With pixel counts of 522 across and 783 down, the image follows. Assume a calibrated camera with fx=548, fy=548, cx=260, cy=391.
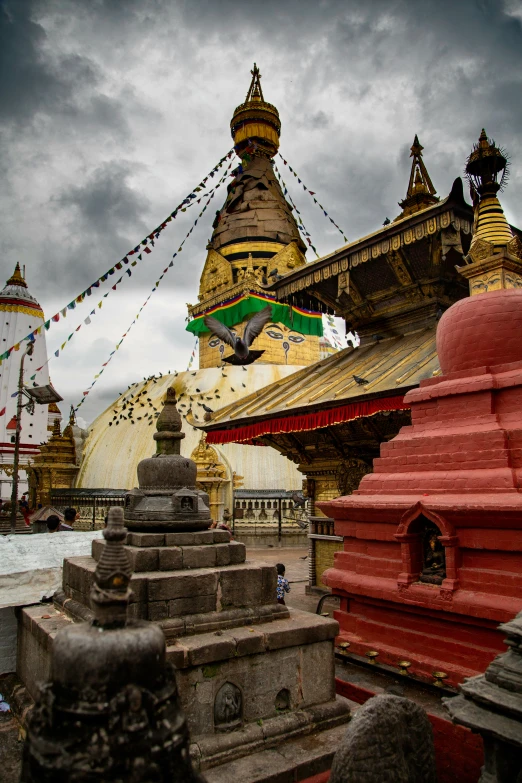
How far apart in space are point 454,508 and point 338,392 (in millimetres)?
3066

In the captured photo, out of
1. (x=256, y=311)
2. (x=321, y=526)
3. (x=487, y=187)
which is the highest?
(x=256, y=311)

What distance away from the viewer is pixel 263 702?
11.5 ft

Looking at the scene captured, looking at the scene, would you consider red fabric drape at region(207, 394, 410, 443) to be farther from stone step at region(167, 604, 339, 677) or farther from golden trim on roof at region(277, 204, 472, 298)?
stone step at region(167, 604, 339, 677)

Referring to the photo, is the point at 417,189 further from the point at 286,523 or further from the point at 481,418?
the point at 286,523

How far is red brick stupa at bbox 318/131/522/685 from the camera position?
432cm

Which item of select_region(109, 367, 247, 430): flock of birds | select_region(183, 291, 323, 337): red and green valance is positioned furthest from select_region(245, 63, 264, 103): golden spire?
select_region(109, 367, 247, 430): flock of birds

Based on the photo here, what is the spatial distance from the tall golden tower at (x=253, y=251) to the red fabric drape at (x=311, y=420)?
55.9 ft

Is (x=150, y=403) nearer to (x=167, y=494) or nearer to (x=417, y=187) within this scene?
(x=417, y=187)

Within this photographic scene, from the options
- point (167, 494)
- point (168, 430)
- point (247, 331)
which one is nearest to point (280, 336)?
point (247, 331)

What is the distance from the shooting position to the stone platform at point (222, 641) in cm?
329

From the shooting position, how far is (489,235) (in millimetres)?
6082

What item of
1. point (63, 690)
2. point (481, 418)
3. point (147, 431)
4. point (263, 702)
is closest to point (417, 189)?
point (481, 418)

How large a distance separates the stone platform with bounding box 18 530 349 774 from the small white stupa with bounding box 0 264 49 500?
94.7 feet

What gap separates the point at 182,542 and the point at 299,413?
3880 millimetres
